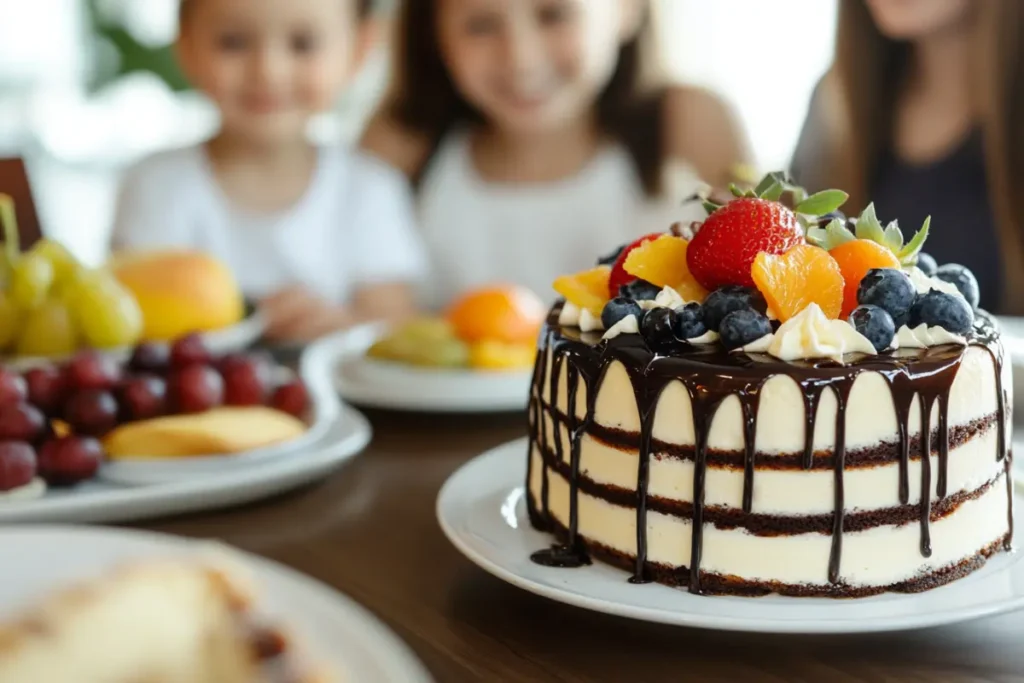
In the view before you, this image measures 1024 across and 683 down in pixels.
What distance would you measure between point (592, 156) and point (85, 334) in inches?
84.7

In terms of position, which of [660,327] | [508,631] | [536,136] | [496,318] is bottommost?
[508,631]

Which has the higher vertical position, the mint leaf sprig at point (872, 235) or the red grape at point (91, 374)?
the mint leaf sprig at point (872, 235)

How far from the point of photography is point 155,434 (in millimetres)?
1094

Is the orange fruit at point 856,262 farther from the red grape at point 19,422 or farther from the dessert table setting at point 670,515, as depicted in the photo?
the red grape at point 19,422

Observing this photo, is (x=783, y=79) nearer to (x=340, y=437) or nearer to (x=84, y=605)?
(x=340, y=437)

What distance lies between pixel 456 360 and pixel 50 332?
633 millimetres

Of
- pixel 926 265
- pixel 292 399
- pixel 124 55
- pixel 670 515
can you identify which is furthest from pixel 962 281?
pixel 124 55

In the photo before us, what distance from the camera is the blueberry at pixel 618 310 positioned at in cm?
88

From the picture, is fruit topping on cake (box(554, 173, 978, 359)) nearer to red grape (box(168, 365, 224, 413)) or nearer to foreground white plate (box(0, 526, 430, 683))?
foreground white plate (box(0, 526, 430, 683))

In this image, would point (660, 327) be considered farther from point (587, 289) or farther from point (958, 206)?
point (958, 206)

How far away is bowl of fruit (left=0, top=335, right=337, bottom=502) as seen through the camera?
1040 mm

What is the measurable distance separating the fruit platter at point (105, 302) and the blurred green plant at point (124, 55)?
3.47 meters

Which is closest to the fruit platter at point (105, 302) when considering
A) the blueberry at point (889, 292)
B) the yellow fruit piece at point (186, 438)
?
the yellow fruit piece at point (186, 438)

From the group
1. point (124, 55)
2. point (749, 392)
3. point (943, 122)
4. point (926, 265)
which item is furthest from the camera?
point (124, 55)
